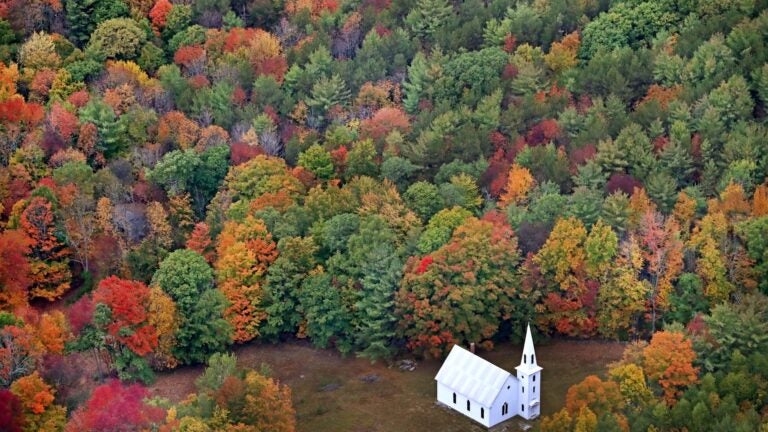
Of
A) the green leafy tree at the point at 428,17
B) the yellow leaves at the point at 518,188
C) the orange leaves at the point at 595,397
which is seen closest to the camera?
the orange leaves at the point at 595,397

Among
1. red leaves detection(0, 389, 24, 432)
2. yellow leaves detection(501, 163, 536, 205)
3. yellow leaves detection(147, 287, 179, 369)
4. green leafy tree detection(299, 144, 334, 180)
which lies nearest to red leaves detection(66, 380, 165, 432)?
red leaves detection(0, 389, 24, 432)

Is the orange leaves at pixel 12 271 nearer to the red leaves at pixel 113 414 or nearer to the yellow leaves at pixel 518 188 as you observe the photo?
the red leaves at pixel 113 414

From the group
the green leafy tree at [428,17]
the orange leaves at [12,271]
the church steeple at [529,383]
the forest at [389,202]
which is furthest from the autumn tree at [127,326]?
the green leafy tree at [428,17]

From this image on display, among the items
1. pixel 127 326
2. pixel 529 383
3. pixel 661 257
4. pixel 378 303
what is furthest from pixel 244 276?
pixel 661 257

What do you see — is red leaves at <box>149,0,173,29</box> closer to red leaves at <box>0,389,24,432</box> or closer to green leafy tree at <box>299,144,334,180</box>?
green leafy tree at <box>299,144,334,180</box>

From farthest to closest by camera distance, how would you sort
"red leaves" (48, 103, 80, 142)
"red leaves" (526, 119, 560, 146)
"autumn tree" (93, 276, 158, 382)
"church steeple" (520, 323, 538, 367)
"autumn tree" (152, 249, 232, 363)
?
"red leaves" (48, 103, 80, 142), "red leaves" (526, 119, 560, 146), "autumn tree" (152, 249, 232, 363), "autumn tree" (93, 276, 158, 382), "church steeple" (520, 323, 538, 367)

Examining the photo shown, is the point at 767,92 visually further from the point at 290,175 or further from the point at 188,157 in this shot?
the point at 188,157
